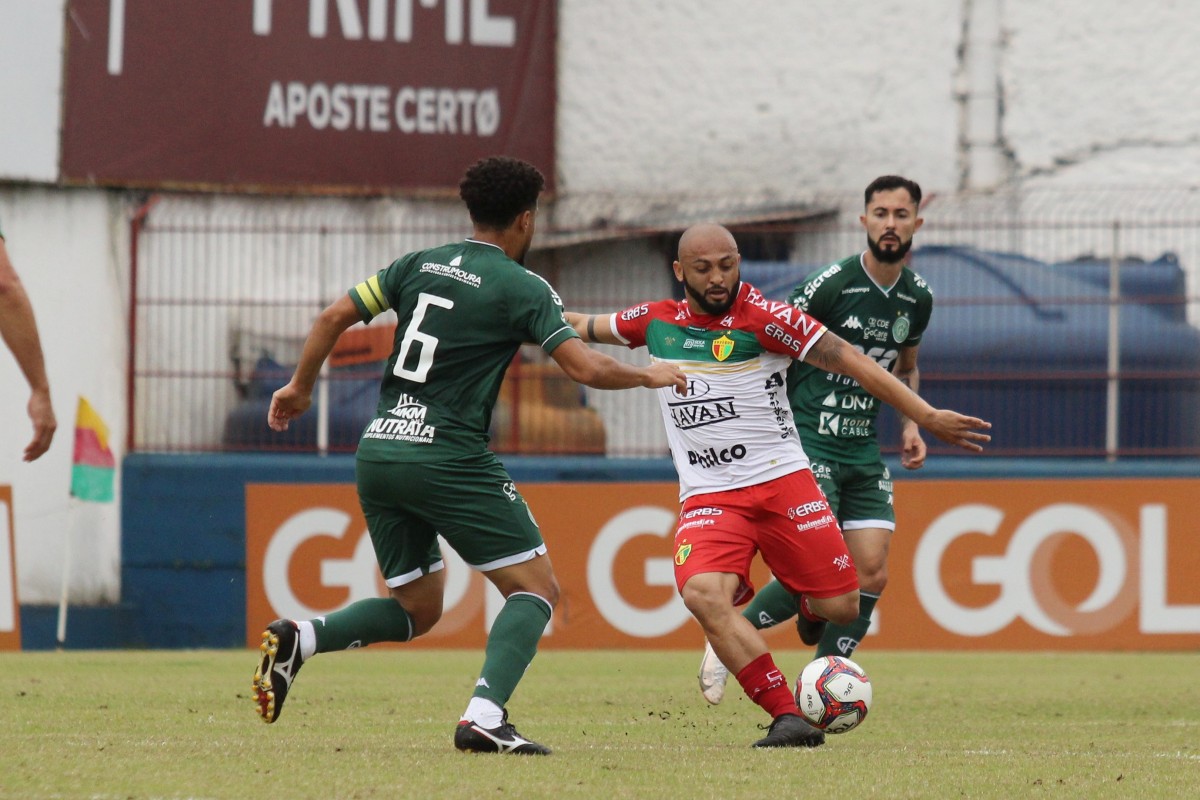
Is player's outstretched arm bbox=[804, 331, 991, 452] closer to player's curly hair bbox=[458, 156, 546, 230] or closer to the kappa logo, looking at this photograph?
player's curly hair bbox=[458, 156, 546, 230]

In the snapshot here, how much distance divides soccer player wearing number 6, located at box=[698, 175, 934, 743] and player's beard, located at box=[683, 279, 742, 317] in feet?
4.28

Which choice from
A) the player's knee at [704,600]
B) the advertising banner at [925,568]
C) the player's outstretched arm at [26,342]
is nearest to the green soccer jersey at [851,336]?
the player's knee at [704,600]

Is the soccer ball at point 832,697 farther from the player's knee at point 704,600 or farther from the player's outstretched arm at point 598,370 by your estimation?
the player's outstretched arm at point 598,370

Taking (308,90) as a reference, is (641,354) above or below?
below

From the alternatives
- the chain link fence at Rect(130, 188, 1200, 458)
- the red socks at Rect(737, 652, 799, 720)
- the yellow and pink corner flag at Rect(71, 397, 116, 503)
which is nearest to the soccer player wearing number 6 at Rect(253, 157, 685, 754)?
the red socks at Rect(737, 652, 799, 720)

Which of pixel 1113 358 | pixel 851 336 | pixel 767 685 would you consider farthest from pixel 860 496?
pixel 1113 358

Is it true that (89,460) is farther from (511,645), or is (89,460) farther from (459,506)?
(511,645)

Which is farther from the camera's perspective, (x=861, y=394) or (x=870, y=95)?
(x=870, y=95)

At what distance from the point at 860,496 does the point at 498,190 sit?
9.23 ft

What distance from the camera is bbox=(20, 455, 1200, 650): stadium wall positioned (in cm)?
1342

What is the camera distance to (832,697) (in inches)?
256

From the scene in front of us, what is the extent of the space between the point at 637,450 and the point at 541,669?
12.0 ft

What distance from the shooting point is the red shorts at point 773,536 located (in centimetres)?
673

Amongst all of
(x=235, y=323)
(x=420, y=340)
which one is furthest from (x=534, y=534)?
(x=235, y=323)
